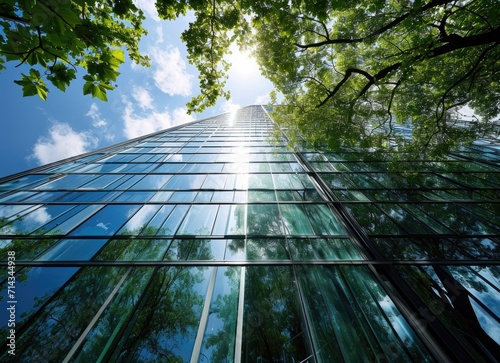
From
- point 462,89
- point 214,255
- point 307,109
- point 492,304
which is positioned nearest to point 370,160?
point 307,109

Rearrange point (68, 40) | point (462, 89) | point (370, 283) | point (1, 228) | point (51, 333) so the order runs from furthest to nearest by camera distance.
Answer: point (462, 89), point (1, 228), point (370, 283), point (51, 333), point (68, 40)

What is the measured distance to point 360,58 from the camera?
33.8ft

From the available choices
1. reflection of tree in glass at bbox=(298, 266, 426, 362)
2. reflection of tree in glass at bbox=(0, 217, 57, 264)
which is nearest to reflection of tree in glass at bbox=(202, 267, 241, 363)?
reflection of tree in glass at bbox=(298, 266, 426, 362)

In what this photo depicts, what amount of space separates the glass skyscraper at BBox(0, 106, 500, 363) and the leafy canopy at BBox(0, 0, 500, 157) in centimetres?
289

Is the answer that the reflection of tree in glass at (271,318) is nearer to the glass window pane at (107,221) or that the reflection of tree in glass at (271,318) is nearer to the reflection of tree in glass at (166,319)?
the reflection of tree in glass at (166,319)

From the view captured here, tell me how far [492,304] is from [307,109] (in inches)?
371

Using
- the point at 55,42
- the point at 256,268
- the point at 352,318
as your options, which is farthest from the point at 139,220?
the point at 352,318

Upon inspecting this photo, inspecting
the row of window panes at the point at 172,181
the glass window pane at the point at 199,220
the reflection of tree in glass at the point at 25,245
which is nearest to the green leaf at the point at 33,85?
the glass window pane at the point at 199,220

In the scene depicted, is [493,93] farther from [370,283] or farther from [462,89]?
[370,283]

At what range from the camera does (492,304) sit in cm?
429

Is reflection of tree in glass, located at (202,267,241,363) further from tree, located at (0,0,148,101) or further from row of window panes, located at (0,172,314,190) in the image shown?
row of window panes, located at (0,172,314,190)

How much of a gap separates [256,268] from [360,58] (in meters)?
11.1

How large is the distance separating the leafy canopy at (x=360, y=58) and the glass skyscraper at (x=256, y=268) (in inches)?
114

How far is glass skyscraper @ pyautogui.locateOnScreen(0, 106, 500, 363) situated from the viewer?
371 cm
